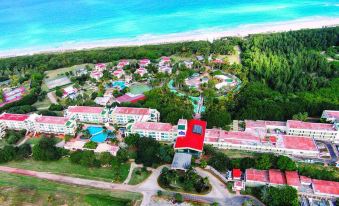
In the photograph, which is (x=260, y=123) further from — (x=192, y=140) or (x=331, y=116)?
(x=192, y=140)

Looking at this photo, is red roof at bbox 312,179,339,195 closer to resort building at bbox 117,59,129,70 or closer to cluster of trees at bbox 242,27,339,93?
cluster of trees at bbox 242,27,339,93

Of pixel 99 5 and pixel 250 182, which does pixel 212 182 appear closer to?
pixel 250 182

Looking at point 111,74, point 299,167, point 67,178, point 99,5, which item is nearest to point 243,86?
point 299,167

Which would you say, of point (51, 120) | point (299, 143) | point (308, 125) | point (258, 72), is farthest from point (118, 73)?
point (299, 143)

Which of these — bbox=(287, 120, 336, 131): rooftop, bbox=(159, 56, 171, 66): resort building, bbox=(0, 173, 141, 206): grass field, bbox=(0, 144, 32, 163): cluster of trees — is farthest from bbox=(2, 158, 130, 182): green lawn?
bbox=(159, 56, 171, 66): resort building

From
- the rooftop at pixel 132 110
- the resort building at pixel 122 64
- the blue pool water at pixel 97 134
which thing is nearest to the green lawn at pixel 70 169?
the blue pool water at pixel 97 134
